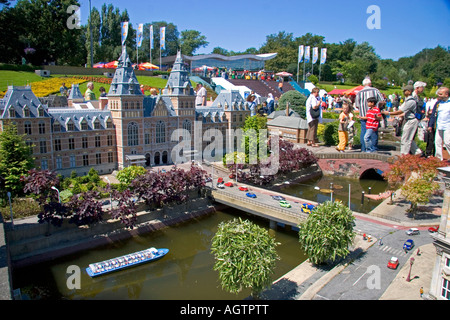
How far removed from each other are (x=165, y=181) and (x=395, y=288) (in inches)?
1077

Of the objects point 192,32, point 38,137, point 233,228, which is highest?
point 192,32

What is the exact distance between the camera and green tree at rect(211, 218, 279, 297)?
2583 centimetres

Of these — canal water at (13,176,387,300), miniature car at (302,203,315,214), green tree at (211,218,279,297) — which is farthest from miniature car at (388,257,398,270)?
miniature car at (302,203,315,214)

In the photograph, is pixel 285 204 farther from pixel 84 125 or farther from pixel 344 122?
pixel 84 125

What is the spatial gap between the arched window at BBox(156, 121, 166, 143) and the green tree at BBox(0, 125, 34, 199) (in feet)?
68.1

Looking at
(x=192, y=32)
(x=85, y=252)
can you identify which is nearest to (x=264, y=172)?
(x=85, y=252)

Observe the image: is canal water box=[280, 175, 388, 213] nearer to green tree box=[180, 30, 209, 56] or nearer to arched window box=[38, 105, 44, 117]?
arched window box=[38, 105, 44, 117]

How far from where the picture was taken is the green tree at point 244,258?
25828 millimetres

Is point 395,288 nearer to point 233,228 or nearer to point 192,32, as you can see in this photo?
point 233,228

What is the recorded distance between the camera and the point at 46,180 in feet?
125

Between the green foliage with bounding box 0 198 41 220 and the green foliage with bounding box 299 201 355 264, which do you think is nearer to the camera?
the green foliage with bounding box 299 201 355 264

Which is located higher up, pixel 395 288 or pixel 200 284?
pixel 395 288

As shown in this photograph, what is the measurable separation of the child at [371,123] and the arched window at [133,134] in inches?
1350

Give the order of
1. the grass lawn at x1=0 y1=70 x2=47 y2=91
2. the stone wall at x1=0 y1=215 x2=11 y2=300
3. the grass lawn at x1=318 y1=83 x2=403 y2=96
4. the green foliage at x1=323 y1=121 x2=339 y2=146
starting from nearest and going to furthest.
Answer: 1. the stone wall at x1=0 y1=215 x2=11 y2=300
2. the green foliage at x1=323 y1=121 x2=339 y2=146
3. the grass lawn at x1=0 y1=70 x2=47 y2=91
4. the grass lawn at x1=318 y1=83 x2=403 y2=96
